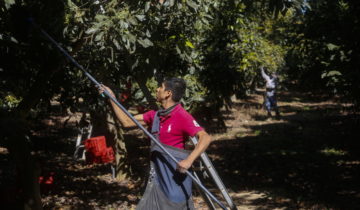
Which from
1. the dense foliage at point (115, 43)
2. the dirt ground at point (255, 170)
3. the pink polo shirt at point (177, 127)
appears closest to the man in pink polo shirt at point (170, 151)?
the pink polo shirt at point (177, 127)

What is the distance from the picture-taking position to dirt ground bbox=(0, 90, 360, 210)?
7.50 metres

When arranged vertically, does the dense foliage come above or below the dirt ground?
above

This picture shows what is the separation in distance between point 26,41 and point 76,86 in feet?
6.10

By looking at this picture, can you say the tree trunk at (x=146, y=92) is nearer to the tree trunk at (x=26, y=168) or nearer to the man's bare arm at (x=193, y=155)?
the tree trunk at (x=26, y=168)

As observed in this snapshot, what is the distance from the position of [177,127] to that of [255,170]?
6.03m

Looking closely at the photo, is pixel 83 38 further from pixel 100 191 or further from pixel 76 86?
pixel 100 191

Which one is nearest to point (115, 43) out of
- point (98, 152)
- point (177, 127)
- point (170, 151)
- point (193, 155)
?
point (177, 127)

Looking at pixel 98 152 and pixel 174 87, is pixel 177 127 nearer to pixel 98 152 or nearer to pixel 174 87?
pixel 174 87

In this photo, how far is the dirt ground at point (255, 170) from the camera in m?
7.50

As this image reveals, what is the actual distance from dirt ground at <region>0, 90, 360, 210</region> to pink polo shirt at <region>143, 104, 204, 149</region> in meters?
3.61

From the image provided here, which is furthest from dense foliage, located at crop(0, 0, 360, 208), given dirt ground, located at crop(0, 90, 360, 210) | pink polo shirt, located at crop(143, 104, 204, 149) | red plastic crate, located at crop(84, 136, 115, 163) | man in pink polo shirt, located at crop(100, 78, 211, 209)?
dirt ground, located at crop(0, 90, 360, 210)

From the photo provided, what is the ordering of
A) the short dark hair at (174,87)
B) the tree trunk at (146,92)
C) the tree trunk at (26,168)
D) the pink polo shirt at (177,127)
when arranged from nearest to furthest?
the pink polo shirt at (177,127) → the short dark hair at (174,87) → the tree trunk at (26,168) → the tree trunk at (146,92)

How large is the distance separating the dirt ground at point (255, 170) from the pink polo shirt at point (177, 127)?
3.61 m

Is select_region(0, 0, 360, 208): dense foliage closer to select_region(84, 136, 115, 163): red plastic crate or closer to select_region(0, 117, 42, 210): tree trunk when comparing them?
select_region(0, 117, 42, 210): tree trunk
